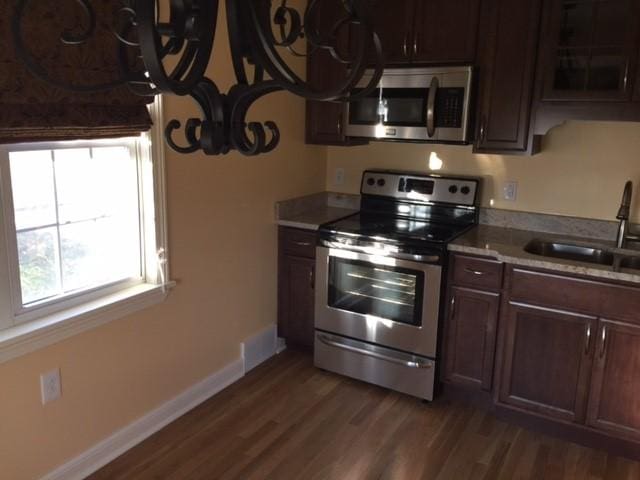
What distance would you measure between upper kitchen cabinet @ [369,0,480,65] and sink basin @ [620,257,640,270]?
4.25ft

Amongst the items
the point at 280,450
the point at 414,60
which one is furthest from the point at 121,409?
the point at 414,60

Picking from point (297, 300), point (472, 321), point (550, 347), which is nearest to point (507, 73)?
point (472, 321)

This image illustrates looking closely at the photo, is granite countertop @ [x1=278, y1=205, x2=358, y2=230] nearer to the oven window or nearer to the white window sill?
the oven window

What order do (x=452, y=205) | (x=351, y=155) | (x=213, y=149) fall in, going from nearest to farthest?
(x=213, y=149), (x=452, y=205), (x=351, y=155)

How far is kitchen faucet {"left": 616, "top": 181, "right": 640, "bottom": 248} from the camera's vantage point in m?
2.79

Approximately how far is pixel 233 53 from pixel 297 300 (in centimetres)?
264

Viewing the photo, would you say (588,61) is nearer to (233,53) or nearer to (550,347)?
(550,347)

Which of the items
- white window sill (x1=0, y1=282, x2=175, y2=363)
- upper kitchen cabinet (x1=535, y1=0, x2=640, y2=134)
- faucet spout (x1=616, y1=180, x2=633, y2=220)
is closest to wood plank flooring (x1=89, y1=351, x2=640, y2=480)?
white window sill (x1=0, y1=282, x2=175, y2=363)

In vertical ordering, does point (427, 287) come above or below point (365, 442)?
above

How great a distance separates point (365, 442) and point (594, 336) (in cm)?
119

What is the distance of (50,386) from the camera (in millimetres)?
2242

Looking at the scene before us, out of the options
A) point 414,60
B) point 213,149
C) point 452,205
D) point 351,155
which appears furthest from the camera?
point 351,155

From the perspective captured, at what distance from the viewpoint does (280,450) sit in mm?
2658

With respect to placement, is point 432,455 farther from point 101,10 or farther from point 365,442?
point 101,10
